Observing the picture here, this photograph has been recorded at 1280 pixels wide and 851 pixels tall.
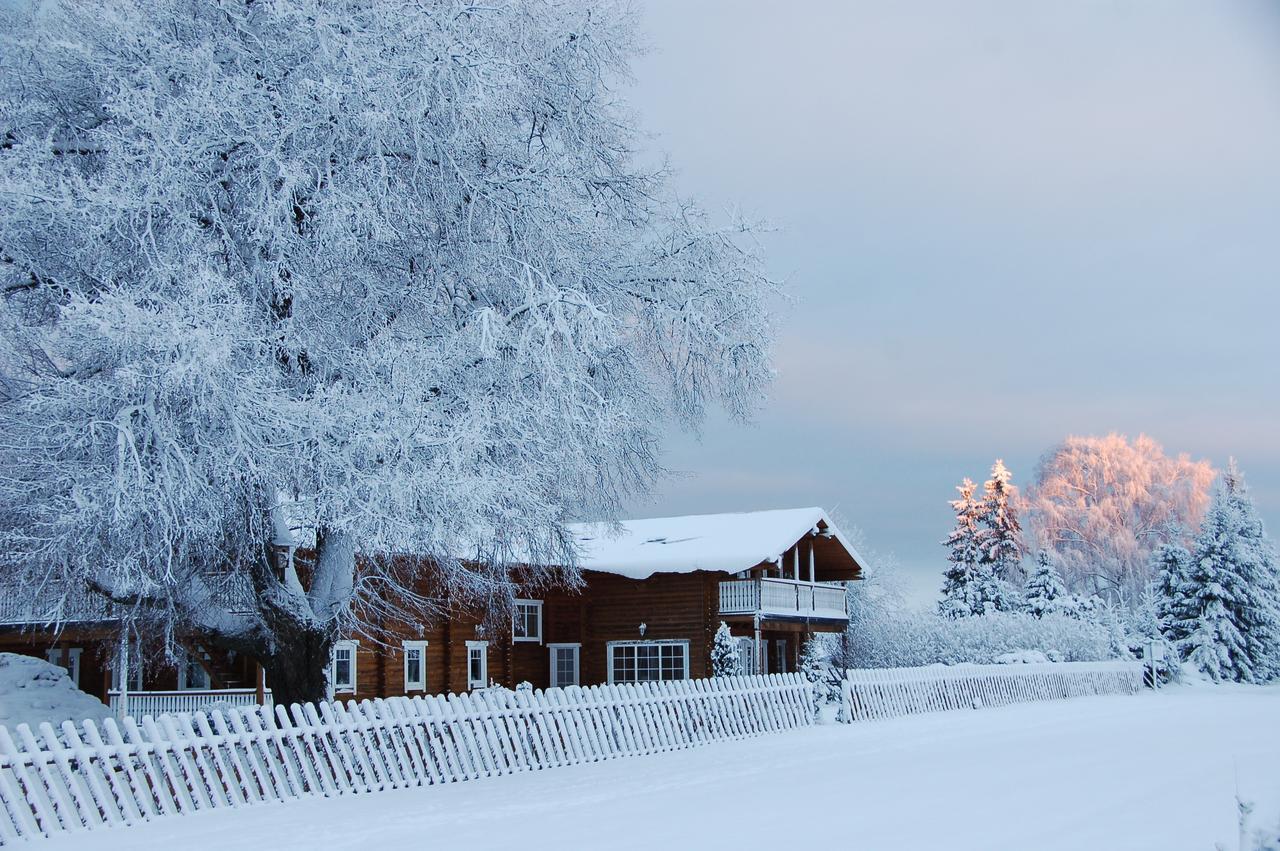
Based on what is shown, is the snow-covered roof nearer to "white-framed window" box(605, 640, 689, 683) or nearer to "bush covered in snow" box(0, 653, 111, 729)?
"white-framed window" box(605, 640, 689, 683)

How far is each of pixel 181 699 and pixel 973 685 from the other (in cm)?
1701

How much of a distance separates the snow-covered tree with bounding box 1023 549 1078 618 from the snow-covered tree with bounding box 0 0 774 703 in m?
37.1

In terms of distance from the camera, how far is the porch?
114 feet

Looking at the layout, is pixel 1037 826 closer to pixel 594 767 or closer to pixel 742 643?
pixel 594 767

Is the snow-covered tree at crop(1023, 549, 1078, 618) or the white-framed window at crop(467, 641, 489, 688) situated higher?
the snow-covered tree at crop(1023, 549, 1078, 618)

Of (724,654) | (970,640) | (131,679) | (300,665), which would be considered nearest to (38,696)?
(300,665)

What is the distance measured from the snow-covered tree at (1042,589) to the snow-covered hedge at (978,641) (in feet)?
29.0

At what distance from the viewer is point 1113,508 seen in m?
55.7

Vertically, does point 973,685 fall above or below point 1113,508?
below

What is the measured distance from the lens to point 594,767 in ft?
51.5

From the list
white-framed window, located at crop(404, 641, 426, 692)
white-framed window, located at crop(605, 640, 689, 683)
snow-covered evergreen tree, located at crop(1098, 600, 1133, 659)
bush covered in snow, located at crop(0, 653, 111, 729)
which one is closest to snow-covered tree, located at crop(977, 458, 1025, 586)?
snow-covered evergreen tree, located at crop(1098, 600, 1133, 659)

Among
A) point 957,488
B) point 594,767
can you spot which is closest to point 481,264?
point 594,767

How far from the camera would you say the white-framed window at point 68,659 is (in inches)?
1125

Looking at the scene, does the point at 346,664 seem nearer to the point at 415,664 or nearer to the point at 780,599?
the point at 415,664
